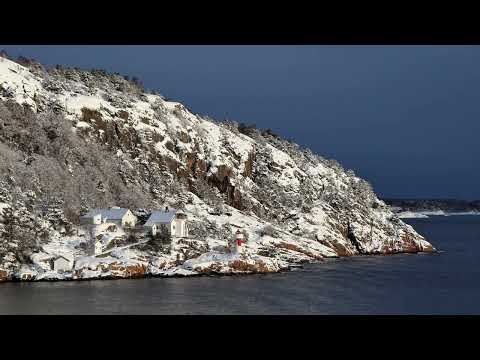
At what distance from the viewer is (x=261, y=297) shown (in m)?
41.5

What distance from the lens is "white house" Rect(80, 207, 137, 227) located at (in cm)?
6180

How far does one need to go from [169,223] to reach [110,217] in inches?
273

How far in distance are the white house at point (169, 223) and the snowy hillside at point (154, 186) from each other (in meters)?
2.21

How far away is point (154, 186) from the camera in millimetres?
79500

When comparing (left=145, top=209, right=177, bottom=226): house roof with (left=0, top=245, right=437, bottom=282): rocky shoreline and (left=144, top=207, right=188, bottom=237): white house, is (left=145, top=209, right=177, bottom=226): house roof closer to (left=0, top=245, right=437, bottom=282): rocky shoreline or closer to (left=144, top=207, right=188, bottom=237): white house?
(left=144, top=207, right=188, bottom=237): white house

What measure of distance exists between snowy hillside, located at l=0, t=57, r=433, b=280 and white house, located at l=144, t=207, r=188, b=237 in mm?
2206

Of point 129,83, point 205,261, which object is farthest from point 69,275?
point 129,83

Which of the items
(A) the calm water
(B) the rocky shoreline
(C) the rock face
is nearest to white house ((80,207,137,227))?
(B) the rocky shoreline

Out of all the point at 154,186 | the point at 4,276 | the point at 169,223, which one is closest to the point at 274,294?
the point at 169,223

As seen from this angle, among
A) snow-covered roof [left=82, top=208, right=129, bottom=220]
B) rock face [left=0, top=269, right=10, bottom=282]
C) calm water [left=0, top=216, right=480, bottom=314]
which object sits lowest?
calm water [left=0, top=216, right=480, bottom=314]

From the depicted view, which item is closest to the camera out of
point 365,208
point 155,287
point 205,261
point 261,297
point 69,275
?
point 261,297

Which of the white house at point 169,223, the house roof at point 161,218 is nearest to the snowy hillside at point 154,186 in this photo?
the white house at point 169,223
